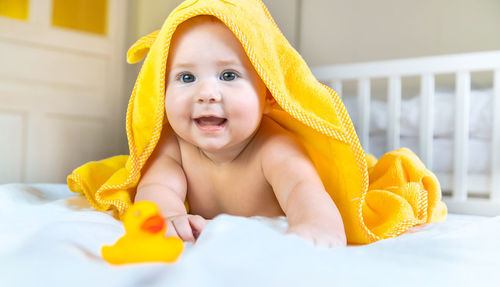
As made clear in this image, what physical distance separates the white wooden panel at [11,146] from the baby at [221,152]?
127 centimetres

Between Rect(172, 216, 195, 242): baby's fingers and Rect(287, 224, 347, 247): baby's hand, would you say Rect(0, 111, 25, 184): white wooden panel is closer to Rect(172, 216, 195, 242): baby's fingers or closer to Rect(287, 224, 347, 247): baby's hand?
Rect(172, 216, 195, 242): baby's fingers

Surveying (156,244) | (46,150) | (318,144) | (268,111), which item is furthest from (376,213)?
(46,150)

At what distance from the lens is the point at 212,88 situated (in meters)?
0.76

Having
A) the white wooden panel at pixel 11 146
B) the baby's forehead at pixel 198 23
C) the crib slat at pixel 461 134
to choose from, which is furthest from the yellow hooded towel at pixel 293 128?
the white wooden panel at pixel 11 146

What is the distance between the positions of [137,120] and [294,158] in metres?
Answer: 0.32

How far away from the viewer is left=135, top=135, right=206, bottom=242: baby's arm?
2.33 ft

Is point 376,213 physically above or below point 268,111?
below

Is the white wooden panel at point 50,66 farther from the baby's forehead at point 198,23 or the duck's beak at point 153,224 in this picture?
the duck's beak at point 153,224

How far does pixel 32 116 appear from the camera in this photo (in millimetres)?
2012

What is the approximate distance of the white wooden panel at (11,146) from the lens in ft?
6.36

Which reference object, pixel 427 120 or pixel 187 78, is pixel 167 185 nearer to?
pixel 187 78

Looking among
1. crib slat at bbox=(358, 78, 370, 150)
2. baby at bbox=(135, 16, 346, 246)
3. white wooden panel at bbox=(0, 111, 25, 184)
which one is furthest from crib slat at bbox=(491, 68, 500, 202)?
white wooden panel at bbox=(0, 111, 25, 184)

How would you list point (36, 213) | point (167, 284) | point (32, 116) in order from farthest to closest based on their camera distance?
point (32, 116) → point (36, 213) → point (167, 284)

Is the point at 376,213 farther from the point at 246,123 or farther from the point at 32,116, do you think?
the point at 32,116
